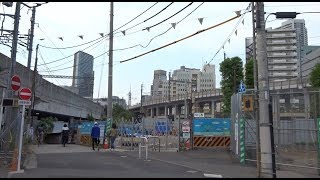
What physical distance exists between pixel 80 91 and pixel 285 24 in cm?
3998

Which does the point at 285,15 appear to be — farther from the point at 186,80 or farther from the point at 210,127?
the point at 186,80

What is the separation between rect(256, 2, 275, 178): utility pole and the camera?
14414 millimetres

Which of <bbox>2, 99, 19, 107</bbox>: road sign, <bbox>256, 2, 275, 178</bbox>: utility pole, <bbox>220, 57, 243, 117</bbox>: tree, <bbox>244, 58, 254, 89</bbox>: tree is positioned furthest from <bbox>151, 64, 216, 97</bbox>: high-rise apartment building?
<bbox>2, 99, 19, 107</bbox>: road sign

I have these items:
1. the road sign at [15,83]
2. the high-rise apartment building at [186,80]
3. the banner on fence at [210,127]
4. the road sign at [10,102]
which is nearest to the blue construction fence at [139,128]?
the banner on fence at [210,127]

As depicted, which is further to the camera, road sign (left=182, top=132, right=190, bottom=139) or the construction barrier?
the construction barrier

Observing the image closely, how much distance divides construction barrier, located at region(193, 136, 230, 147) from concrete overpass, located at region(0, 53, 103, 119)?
14.5m

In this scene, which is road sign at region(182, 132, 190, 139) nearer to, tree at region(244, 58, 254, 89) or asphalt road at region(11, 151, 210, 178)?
asphalt road at region(11, 151, 210, 178)

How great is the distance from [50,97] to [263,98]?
36.3 m

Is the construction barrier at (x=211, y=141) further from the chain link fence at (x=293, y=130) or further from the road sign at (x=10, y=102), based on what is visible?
the road sign at (x=10, y=102)

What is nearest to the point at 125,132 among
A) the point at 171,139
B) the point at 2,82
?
the point at 171,139

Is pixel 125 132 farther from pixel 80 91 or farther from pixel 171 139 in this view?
pixel 80 91

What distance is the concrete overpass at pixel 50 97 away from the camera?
102 feet

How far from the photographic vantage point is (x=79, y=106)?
2389 inches

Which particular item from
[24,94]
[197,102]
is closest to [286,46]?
[197,102]
